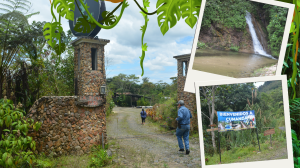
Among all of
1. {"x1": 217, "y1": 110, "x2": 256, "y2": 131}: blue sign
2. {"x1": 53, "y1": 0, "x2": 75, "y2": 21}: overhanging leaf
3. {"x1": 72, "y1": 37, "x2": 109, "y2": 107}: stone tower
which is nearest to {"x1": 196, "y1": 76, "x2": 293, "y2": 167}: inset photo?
{"x1": 217, "y1": 110, "x2": 256, "y2": 131}: blue sign

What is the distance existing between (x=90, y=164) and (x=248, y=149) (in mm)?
3481

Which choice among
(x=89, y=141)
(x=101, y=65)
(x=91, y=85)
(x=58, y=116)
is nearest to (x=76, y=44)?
(x=101, y=65)

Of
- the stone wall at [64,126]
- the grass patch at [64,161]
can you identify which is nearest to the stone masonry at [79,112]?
the stone wall at [64,126]

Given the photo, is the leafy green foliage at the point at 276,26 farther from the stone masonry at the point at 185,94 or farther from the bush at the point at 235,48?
the stone masonry at the point at 185,94

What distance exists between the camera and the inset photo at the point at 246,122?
379mm

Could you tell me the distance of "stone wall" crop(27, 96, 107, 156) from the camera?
3727mm

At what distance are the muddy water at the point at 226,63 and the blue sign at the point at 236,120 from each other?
75mm

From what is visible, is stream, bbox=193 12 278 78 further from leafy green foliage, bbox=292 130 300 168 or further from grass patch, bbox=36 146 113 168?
grass patch, bbox=36 146 113 168

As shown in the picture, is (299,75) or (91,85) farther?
(91,85)

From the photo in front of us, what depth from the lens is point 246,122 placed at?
390 millimetres

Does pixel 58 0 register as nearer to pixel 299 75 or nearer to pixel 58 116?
pixel 299 75

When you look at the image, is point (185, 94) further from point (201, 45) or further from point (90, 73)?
point (201, 45)

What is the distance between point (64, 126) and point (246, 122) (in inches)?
158

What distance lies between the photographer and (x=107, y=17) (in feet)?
1.24
